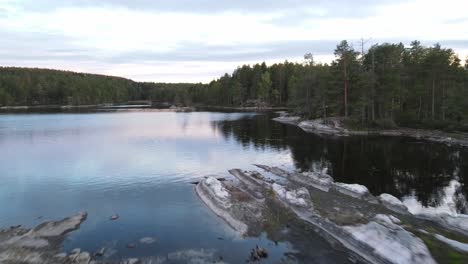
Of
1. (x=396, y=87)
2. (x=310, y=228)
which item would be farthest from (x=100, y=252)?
(x=396, y=87)

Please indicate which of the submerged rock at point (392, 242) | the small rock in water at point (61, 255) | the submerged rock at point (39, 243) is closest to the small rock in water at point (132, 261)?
the submerged rock at point (39, 243)

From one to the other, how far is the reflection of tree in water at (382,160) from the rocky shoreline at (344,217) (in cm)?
532

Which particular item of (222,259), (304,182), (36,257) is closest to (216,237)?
(222,259)

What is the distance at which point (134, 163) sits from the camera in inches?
1799

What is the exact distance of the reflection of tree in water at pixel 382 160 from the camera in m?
35.8

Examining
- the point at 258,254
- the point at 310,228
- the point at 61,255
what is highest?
the point at 61,255

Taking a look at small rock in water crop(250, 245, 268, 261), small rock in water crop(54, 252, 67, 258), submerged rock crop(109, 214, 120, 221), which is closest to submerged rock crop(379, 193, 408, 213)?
small rock in water crop(250, 245, 268, 261)

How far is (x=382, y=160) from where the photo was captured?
4719 cm

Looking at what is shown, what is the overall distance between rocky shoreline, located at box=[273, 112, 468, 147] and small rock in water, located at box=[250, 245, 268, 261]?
46.7m

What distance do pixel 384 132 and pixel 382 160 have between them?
78.6ft

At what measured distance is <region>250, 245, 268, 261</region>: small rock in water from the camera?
20.3 metres

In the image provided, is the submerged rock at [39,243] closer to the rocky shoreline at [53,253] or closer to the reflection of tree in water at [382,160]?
the rocky shoreline at [53,253]

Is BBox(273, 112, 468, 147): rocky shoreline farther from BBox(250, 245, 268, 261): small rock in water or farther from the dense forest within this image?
BBox(250, 245, 268, 261): small rock in water

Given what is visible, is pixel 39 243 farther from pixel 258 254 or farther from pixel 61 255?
pixel 258 254
